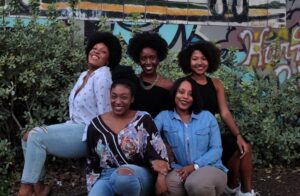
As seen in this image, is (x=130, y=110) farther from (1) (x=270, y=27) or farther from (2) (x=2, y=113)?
(1) (x=270, y=27)

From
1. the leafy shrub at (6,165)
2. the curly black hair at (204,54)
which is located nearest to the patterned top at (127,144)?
the curly black hair at (204,54)

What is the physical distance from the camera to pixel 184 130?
4371mm

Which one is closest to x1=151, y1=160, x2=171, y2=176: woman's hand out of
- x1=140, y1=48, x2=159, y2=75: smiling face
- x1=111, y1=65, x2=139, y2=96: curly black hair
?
x1=111, y1=65, x2=139, y2=96: curly black hair

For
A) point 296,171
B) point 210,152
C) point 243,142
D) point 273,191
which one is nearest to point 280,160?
point 296,171

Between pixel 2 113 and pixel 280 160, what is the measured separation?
10.7 ft

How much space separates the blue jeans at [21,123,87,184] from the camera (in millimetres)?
4152

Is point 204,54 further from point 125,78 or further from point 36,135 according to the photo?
point 36,135

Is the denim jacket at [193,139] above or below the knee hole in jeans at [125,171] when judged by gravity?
above

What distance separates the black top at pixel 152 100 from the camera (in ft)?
15.0

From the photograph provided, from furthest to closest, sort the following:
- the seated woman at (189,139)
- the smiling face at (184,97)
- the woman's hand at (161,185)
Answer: the smiling face at (184,97)
the seated woman at (189,139)
the woman's hand at (161,185)

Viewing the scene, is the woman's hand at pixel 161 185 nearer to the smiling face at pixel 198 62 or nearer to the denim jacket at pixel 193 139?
the denim jacket at pixel 193 139

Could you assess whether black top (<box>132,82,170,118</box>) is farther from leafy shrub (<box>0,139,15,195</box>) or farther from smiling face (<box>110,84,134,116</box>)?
leafy shrub (<box>0,139,15,195</box>)

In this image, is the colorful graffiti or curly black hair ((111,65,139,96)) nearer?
curly black hair ((111,65,139,96))

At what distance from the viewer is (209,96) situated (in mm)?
4727
